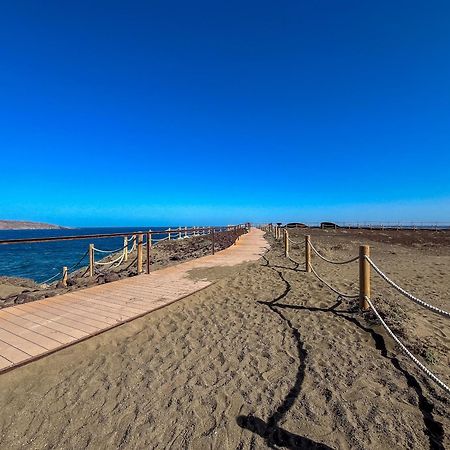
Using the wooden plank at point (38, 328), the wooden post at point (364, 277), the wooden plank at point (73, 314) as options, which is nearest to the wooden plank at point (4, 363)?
the wooden plank at point (38, 328)

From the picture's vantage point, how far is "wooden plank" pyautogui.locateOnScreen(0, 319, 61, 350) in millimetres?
3721

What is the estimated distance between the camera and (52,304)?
211 inches

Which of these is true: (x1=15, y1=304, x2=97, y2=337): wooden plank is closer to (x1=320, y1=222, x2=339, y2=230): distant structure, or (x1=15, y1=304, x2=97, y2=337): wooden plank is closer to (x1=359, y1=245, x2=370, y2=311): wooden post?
(x1=359, y1=245, x2=370, y2=311): wooden post

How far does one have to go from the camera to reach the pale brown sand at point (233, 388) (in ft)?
Answer: 8.08

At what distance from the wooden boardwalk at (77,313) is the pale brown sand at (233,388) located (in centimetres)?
21

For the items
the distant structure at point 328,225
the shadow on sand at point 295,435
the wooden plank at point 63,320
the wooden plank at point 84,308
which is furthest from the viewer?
the distant structure at point 328,225

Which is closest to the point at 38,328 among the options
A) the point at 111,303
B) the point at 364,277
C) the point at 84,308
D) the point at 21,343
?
the point at 21,343

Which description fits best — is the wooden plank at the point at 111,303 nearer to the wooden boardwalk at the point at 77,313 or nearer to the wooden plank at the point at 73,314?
the wooden boardwalk at the point at 77,313

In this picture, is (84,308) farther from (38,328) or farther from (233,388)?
(233,388)

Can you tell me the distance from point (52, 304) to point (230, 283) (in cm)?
375

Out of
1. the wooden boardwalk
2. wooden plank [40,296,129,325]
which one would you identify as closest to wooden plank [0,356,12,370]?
the wooden boardwalk

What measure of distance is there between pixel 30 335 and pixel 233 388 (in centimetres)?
282

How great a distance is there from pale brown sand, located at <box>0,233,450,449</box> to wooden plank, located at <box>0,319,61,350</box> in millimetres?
230

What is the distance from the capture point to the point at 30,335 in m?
3.99
